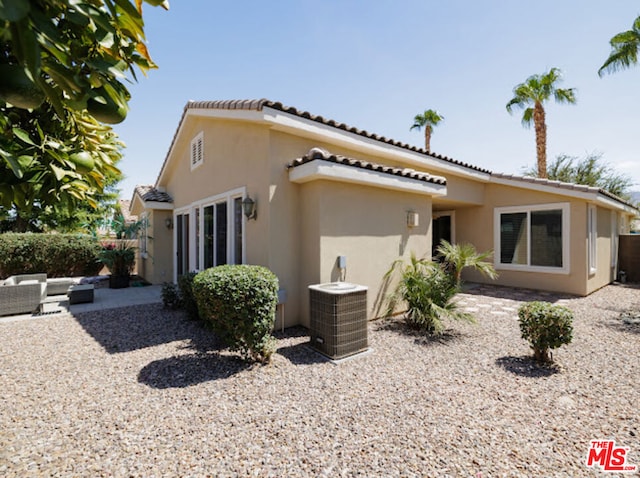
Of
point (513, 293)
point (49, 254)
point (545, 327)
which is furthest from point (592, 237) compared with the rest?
point (49, 254)

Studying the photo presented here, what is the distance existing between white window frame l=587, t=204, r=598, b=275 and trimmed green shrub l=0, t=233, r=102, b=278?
24145mm

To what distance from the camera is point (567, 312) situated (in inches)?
235

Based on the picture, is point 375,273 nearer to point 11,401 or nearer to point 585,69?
point 11,401

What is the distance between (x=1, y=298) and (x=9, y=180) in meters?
11.8

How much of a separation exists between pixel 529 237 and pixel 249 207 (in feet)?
41.5

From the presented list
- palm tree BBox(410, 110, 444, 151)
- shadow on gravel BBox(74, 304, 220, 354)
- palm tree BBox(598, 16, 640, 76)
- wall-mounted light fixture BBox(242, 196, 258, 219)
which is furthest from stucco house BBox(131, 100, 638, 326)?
palm tree BBox(410, 110, 444, 151)

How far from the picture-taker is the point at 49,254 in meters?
18.1

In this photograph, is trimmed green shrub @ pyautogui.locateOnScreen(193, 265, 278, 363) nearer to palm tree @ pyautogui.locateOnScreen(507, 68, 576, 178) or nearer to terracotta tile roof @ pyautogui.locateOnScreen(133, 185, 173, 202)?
terracotta tile roof @ pyautogui.locateOnScreen(133, 185, 173, 202)

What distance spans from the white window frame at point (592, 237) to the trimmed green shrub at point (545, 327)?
8.97 meters

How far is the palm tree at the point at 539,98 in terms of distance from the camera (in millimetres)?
20078

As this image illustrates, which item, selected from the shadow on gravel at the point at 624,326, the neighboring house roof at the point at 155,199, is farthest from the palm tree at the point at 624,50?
the neighboring house roof at the point at 155,199

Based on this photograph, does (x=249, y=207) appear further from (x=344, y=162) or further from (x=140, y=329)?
(x=140, y=329)

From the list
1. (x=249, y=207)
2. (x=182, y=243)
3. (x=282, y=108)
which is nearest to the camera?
(x=282, y=108)

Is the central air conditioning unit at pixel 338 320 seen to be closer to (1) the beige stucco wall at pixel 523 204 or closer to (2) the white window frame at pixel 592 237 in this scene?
(1) the beige stucco wall at pixel 523 204
